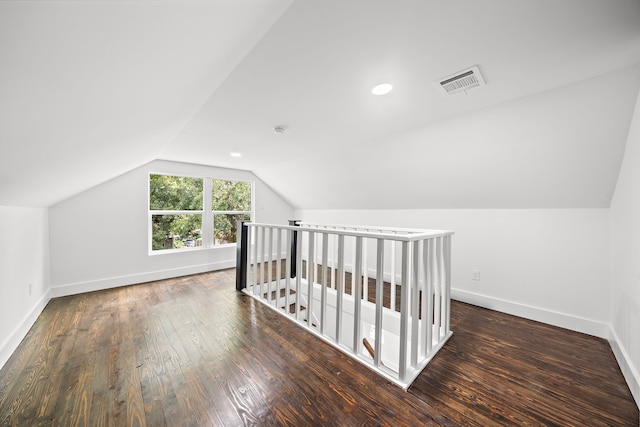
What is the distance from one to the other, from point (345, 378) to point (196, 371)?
42.5 inches

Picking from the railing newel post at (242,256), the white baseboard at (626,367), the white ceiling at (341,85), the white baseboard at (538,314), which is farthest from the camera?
the railing newel post at (242,256)

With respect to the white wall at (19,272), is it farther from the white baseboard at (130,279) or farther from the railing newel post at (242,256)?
the railing newel post at (242,256)

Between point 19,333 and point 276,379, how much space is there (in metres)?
2.41

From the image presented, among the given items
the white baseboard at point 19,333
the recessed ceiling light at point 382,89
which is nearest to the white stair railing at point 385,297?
the recessed ceiling light at point 382,89

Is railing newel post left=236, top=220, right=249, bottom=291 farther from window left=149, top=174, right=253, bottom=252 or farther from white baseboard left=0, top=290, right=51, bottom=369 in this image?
white baseboard left=0, top=290, right=51, bottom=369

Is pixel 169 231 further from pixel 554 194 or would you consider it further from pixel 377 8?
pixel 554 194

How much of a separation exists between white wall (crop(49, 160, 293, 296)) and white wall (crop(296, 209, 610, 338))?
434cm

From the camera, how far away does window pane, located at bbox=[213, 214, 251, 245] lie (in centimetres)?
486

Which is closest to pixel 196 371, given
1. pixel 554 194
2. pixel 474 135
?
pixel 474 135

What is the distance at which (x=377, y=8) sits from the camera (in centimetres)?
112

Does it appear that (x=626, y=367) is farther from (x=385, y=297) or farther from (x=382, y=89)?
(x=382, y=89)

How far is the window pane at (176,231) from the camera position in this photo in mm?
4227

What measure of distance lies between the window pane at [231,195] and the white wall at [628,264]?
528 cm

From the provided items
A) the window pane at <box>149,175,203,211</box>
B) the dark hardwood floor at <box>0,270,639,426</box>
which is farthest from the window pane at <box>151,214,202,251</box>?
the dark hardwood floor at <box>0,270,639,426</box>
